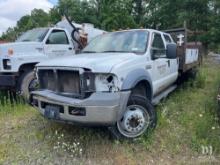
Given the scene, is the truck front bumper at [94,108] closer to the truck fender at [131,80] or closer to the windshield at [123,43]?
the truck fender at [131,80]

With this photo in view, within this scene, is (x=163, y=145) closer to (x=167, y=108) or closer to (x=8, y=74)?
(x=167, y=108)

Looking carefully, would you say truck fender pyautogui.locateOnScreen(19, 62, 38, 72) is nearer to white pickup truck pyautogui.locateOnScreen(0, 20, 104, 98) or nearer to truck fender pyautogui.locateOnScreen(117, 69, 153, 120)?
white pickup truck pyautogui.locateOnScreen(0, 20, 104, 98)

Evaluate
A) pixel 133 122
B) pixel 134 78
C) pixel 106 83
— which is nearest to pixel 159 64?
pixel 134 78

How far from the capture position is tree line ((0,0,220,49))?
80.4 feet

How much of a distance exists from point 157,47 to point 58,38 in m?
3.49

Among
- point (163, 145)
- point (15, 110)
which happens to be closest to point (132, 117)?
point (163, 145)

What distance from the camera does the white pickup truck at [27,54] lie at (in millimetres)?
7426

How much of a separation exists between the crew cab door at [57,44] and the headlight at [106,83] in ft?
13.8

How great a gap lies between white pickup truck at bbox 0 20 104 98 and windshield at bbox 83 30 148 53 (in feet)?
3.55

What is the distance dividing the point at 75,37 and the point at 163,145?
18.7 ft

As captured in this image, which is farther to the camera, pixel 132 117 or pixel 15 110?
pixel 15 110

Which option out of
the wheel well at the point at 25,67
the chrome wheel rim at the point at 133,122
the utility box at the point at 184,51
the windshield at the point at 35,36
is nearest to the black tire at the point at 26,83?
the wheel well at the point at 25,67

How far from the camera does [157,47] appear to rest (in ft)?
21.0

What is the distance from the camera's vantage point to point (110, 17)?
30547 millimetres
